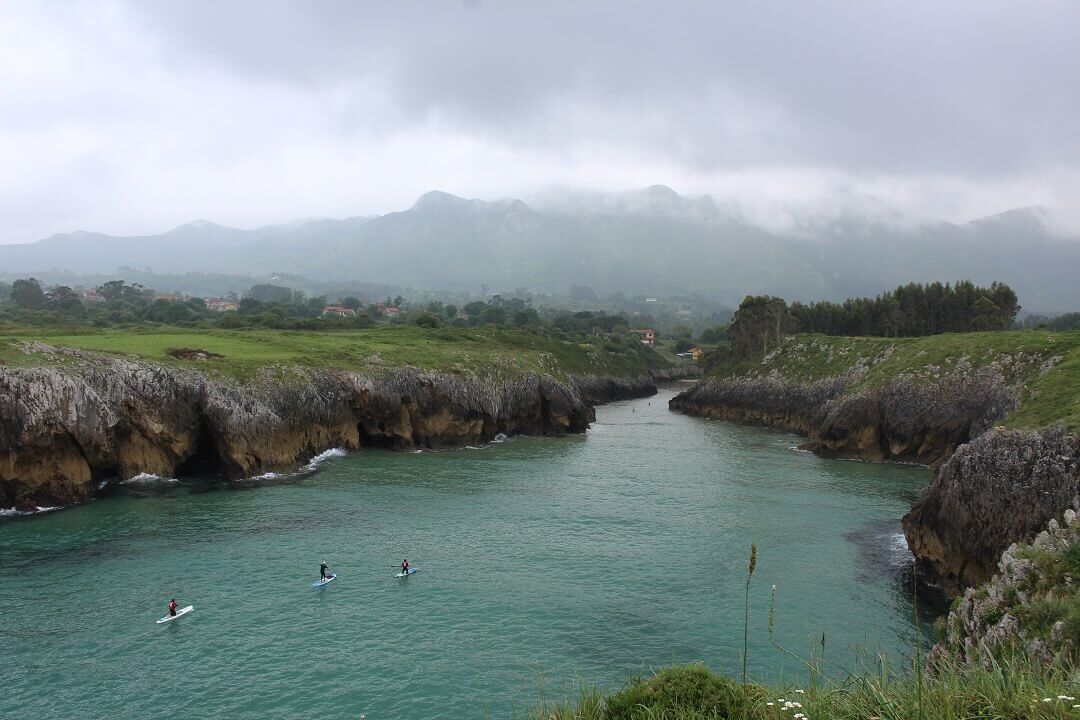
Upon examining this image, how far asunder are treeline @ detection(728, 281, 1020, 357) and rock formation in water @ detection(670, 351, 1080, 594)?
14512mm

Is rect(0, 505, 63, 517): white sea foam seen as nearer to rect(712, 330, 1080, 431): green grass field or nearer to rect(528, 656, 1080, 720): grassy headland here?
rect(528, 656, 1080, 720): grassy headland

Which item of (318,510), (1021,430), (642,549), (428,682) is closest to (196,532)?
(318,510)

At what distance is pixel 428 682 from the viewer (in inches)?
760

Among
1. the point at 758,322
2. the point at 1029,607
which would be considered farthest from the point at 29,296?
the point at 1029,607

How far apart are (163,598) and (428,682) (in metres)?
12.3

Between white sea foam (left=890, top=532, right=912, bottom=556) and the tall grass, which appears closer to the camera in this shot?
the tall grass

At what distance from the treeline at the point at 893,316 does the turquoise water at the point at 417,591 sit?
60805mm

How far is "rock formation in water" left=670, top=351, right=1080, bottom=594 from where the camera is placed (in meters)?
23.4

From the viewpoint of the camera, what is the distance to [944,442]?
5228 centimetres

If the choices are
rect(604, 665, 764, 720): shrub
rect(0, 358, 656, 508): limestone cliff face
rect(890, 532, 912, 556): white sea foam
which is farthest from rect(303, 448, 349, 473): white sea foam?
rect(604, 665, 764, 720): shrub

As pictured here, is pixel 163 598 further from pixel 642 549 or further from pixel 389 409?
pixel 389 409

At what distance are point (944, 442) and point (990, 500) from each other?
32.1 metres

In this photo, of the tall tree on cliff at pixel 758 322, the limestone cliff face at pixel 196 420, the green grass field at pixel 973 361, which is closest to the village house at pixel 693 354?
the tall tree on cliff at pixel 758 322

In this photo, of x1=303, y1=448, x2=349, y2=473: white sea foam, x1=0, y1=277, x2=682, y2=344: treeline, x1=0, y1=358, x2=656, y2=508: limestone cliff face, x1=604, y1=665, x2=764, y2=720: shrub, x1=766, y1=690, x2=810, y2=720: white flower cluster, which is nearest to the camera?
x1=766, y1=690, x2=810, y2=720: white flower cluster
